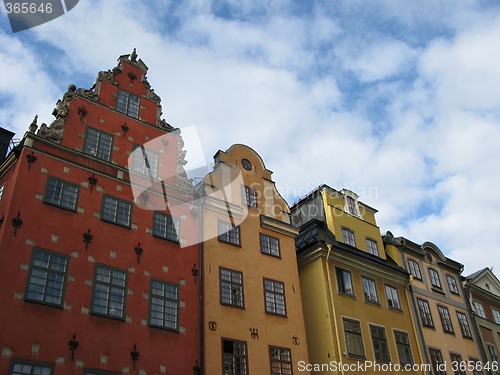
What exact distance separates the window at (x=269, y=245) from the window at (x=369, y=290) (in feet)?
18.9

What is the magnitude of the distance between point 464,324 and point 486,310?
17.3ft

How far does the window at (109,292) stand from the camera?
1777 cm

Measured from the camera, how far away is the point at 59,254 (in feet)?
58.0

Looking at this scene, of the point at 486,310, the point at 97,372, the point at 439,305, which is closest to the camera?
the point at 97,372

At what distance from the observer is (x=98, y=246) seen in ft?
61.7

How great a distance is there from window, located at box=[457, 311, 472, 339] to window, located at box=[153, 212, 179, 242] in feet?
70.7

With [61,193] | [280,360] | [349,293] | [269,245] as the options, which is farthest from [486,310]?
[61,193]

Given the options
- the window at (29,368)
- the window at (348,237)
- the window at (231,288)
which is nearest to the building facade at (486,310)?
the window at (348,237)

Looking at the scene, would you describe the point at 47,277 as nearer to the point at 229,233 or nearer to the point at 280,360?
the point at 229,233

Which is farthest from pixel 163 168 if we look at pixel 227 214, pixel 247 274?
pixel 247 274

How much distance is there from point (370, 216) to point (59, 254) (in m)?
21.4

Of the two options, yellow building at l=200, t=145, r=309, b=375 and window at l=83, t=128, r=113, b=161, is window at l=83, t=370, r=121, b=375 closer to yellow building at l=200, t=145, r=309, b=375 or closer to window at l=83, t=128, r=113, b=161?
yellow building at l=200, t=145, r=309, b=375

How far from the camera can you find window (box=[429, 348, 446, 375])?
94.4ft

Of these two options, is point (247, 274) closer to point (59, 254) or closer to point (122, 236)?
point (122, 236)
